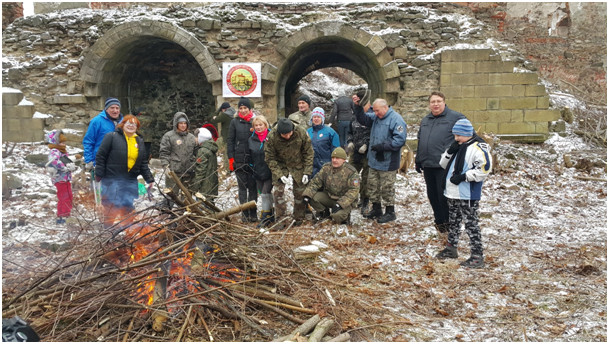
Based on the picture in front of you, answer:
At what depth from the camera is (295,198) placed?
6.23 meters

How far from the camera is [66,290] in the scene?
133 inches

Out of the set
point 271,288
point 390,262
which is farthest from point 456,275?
point 271,288

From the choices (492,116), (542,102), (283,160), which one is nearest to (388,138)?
(283,160)

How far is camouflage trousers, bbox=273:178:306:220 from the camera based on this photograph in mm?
6137

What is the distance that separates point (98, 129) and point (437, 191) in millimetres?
4428

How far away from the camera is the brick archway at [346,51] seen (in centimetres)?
1040

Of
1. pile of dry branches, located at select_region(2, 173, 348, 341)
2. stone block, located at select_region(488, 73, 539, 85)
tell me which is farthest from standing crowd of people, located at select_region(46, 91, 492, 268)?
stone block, located at select_region(488, 73, 539, 85)

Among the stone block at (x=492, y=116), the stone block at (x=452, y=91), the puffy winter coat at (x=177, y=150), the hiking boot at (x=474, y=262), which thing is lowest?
the hiking boot at (x=474, y=262)

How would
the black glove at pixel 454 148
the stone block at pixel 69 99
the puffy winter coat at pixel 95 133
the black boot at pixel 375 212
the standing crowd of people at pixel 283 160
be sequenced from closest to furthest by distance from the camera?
the black glove at pixel 454 148 < the standing crowd of people at pixel 283 160 < the puffy winter coat at pixel 95 133 < the black boot at pixel 375 212 < the stone block at pixel 69 99

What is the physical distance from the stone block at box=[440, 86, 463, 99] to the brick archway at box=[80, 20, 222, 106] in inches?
216

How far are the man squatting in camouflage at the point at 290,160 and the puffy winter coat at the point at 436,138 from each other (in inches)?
60.6

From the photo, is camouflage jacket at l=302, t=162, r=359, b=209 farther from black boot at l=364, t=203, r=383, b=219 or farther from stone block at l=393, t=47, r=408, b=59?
stone block at l=393, t=47, r=408, b=59

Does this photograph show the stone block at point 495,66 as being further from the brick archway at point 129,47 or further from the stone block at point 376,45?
the brick archway at point 129,47

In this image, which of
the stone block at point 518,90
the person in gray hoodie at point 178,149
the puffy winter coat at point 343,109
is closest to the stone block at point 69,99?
the person in gray hoodie at point 178,149
